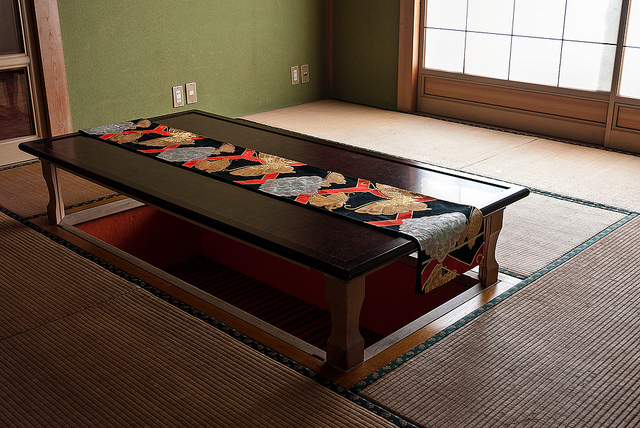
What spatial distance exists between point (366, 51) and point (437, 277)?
354cm

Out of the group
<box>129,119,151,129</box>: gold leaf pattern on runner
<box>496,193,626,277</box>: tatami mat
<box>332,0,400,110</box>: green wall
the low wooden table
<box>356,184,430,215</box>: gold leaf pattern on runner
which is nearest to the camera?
the low wooden table

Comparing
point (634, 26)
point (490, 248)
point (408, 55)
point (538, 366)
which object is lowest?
point (538, 366)

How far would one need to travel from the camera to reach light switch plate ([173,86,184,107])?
462 centimetres

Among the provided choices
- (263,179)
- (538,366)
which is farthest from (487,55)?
(538,366)

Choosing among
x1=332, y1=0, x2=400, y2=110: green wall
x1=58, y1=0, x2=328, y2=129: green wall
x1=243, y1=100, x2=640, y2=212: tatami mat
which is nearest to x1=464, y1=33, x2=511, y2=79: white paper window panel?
x1=243, y1=100, x2=640, y2=212: tatami mat

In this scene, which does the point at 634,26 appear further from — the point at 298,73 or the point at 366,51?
the point at 298,73

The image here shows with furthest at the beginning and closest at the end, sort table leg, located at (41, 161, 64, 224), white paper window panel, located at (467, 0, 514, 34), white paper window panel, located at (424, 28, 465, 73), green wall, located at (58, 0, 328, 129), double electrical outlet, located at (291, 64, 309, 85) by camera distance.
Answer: double electrical outlet, located at (291, 64, 309, 85) → white paper window panel, located at (424, 28, 465, 73) → white paper window panel, located at (467, 0, 514, 34) → green wall, located at (58, 0, 328, 129) → table leg, located at (41, 161, 64, 224)

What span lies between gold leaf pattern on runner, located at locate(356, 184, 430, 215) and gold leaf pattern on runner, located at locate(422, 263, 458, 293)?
0.20m

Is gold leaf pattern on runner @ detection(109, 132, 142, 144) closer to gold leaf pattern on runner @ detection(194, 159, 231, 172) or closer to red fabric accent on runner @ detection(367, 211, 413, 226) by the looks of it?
gold leaf pattern on runner @ detection(194, 159, 231, 172)

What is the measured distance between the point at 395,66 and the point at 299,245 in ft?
11.5

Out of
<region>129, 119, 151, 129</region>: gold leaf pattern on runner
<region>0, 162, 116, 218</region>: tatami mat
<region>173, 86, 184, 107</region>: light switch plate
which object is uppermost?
<region>129, 119, 151, 129</region>: gold leaf pattern on runner

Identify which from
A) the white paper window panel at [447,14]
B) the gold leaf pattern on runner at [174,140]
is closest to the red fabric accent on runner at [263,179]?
the gold leaf pattern on runner at [174,140]

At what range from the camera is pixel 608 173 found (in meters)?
3.71

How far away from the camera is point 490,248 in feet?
7.83
